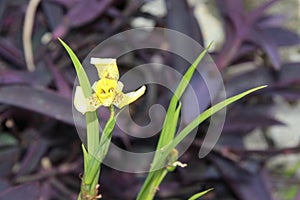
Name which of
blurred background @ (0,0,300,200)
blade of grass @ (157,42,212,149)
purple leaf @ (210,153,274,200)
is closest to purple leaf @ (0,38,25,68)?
blurred background @ (0,0,300,200)

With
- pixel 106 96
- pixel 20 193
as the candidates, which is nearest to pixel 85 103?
pixel 106 96

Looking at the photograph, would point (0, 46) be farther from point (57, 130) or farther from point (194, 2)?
point (194, 2)

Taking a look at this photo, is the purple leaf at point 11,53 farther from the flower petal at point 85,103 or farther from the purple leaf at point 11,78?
the flower petal at point 85,103

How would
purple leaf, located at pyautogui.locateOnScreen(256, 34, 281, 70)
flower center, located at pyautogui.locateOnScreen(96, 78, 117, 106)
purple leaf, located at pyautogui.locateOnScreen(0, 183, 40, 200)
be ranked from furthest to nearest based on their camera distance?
purple leaf, located at pyautogui.locateOnScreen(256, 34, 281, 70) < purple leaf, located at pyautogui.locateOnScreen(0, 183, 40, 200) < flower center, located at pyautogui.locateOnScreen(96, 78, 117, 106)

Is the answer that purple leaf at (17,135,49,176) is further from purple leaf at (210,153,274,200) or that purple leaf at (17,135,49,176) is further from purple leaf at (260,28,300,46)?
purple leaf at (260,28,300,46)

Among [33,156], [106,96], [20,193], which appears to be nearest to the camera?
[106,96]

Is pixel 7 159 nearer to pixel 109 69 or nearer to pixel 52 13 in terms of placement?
pixel 52 13

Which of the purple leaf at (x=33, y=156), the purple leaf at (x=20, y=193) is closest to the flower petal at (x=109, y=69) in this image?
the purple leaf at (x=20, y=193)

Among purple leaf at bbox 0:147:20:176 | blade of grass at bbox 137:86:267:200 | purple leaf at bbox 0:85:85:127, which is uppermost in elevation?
purple leaf at bbox 0:85:85:127

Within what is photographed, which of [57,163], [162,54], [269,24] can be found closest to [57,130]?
[57,163]
